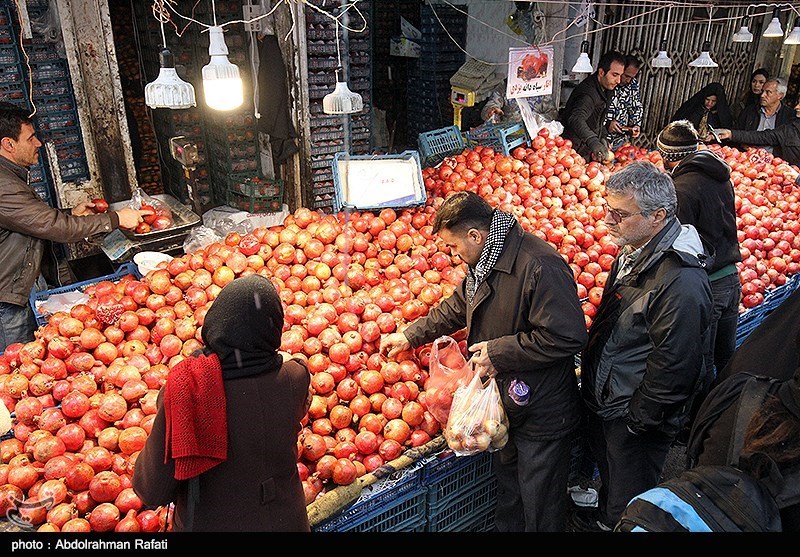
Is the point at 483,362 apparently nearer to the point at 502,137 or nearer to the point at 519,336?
the point at 519,336

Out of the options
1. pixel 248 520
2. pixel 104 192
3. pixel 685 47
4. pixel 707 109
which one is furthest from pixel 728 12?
pixel 248 520

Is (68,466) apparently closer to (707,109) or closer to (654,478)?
(654,478)

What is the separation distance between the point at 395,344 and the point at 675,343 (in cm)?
142

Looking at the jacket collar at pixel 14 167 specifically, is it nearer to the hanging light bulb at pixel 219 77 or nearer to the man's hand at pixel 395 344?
the hanging light bulb at pixel 219 77

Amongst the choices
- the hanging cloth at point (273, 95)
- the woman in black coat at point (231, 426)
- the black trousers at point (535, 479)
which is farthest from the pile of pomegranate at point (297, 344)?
the hanging cloth at point (273, 95)

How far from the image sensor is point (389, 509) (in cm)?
272

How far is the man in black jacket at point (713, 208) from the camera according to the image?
371 cm

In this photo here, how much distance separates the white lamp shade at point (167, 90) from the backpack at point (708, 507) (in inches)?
125

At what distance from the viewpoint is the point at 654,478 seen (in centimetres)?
309

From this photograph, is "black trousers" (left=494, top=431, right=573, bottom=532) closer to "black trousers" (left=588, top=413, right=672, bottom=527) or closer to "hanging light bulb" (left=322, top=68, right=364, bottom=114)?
"black trousers" (left=588, top=413, right=672, bottom=527)

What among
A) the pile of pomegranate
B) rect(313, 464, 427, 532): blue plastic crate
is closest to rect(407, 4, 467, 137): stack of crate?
the pile of pomegranate

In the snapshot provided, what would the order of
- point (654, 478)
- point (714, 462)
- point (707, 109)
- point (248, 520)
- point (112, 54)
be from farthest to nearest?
point (707, 109) < point (112, 54) < point (654, 478) < point (248, 520) < point (714, 462)

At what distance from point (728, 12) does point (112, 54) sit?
31.2 feet

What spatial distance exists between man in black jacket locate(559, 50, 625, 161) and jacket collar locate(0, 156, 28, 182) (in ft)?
16.1
